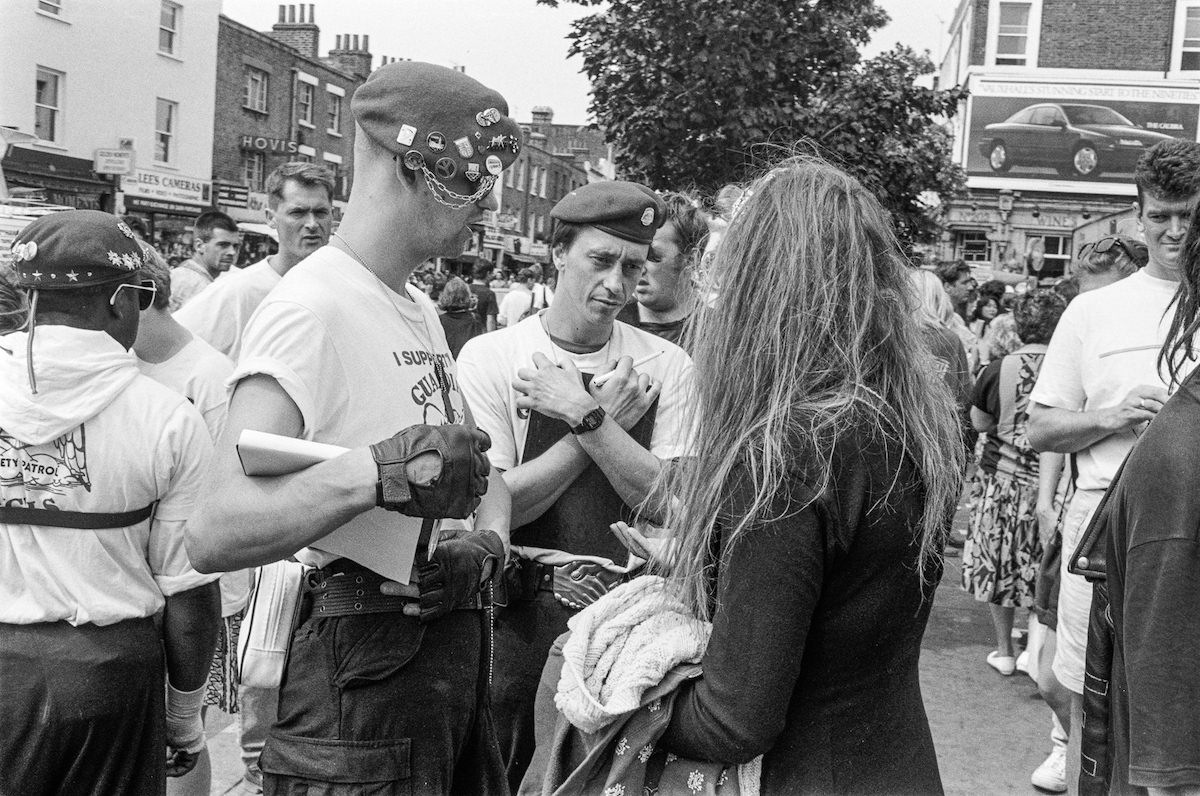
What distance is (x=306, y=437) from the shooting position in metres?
1.80

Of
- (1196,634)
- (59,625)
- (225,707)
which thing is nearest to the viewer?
(1196,634)

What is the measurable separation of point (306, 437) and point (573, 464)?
1.11 meters

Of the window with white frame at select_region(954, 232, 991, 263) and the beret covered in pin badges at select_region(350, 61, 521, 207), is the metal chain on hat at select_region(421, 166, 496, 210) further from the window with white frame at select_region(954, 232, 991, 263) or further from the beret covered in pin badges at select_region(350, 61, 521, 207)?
the window with white frame at select_region(954, 232, 991, 263)

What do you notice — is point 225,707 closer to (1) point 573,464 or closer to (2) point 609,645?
(1) point 573,464

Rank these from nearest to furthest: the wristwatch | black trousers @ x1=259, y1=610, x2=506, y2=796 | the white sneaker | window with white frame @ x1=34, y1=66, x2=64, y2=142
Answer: black trousers @ x1=259, y1=610, x2=506, y2=796, the wristwatch, the white sneaker, window with white frame @ x1=34, y1=66, x2=64, y2=142

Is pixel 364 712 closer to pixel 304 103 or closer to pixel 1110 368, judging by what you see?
pixel 1110 368

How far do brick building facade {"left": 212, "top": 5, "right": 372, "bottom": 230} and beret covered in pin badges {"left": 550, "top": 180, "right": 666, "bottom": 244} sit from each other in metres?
26.1

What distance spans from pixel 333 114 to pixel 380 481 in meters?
33.7

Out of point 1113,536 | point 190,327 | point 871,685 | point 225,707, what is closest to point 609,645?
point 871,685

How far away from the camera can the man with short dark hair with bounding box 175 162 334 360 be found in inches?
179

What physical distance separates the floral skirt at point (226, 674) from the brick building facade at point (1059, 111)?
32.3 metres

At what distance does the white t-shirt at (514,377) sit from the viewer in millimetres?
2945

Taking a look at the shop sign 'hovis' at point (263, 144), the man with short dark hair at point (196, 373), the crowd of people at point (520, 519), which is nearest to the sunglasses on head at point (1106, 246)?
the crowd of people at point (520, 519)

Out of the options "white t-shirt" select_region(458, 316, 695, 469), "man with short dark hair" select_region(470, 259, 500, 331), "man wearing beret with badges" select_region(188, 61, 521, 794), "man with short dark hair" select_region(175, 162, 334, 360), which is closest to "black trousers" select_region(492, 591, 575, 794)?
"white t-shirt" select_region(458, 316, 695, 469)
